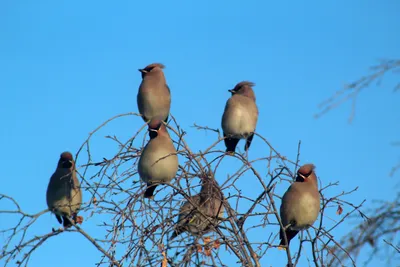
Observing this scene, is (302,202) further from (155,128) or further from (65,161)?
(65,161)

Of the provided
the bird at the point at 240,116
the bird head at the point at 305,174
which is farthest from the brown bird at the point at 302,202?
the bird at the point at 240,116

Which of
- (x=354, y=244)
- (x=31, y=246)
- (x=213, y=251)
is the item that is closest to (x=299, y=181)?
(x=213, y=251)

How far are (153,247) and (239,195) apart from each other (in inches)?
29.7

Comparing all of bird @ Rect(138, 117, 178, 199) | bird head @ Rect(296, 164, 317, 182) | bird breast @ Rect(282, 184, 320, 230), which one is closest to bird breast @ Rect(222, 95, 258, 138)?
bird head @ Rect(296, 164, 317, 182)

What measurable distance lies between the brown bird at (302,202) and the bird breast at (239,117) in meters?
1.63

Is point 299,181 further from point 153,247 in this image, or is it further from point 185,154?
point 153,247

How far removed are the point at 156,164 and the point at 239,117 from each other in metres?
2.19

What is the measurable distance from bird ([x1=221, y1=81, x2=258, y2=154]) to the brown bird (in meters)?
1.61

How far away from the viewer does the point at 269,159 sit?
200 inches

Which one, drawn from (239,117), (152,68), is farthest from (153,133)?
(239,117)

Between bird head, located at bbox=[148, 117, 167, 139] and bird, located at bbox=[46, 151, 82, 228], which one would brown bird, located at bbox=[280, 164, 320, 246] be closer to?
bird head, located at bbox=[148, 117, 167, 139]

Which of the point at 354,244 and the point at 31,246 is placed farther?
the point at 31,246

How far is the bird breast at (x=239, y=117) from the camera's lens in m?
7.55

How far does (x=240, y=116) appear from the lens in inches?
297
